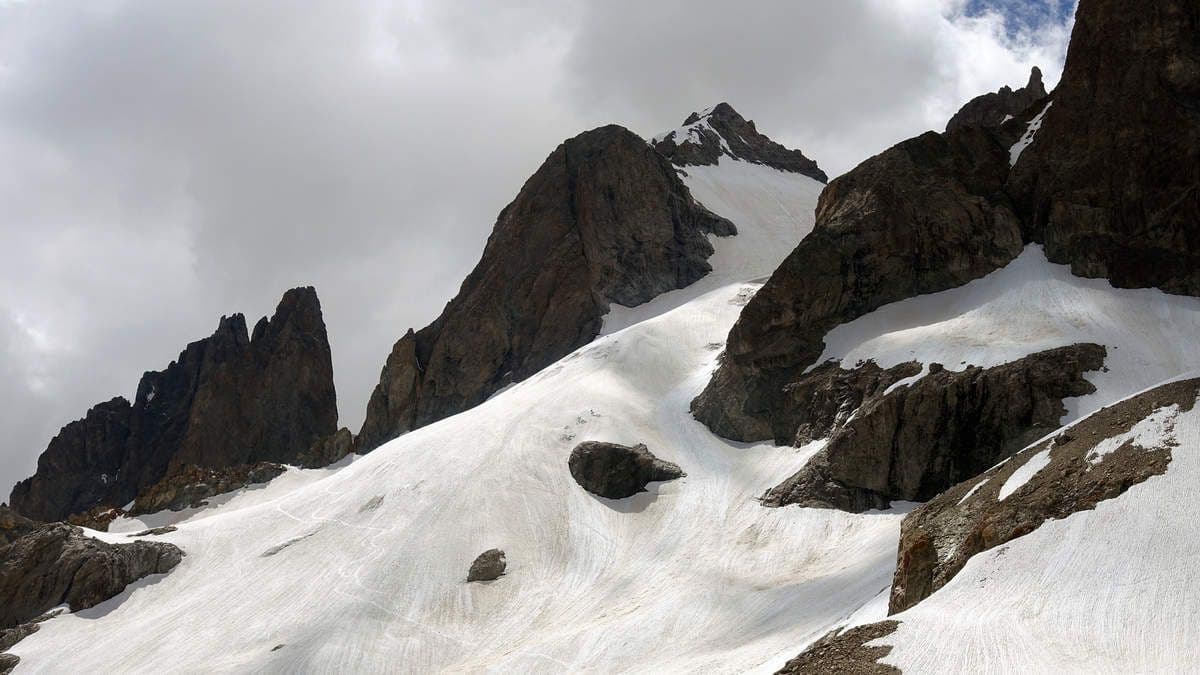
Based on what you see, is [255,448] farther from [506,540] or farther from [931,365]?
[931,365]

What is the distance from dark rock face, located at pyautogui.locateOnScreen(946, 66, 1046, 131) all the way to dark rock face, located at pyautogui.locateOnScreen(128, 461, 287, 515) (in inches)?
3356

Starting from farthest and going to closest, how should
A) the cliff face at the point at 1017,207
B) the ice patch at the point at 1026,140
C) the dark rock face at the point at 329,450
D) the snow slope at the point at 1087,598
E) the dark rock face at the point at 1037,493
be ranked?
1. the dark rock face at the point at 329,450
2. the ice patch at the point at 1026,140
3. the cliff face at the point at 1017,207
4. the dark rock face at the point at 1037,493
5. the snow slope at the point at 1087,598

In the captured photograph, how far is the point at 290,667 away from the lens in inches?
1877

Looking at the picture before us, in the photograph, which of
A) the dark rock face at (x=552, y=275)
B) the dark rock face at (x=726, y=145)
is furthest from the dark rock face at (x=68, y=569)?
the dark rock face at (x=726, y=145)

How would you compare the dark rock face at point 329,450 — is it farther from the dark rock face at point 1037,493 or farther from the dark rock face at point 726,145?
the dark rock face at point 1037,493

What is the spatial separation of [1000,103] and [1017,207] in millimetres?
54778

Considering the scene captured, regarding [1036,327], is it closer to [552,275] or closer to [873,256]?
[873,256]

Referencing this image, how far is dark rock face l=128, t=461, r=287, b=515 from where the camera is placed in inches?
3858

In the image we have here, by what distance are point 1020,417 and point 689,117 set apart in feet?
457

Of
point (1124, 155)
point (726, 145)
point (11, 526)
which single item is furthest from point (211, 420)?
point (1124, 155)

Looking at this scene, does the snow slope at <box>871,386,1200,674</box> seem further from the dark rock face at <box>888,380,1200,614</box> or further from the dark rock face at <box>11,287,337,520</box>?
the dark rock face at <box>11,287,337,520</box>

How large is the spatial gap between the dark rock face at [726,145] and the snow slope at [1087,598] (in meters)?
131

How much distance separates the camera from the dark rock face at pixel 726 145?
154 metres

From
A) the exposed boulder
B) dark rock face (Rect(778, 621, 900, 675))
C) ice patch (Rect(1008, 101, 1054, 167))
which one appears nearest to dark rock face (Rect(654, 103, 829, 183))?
ice patch (Rect(1008, 101, 1054, 167))
